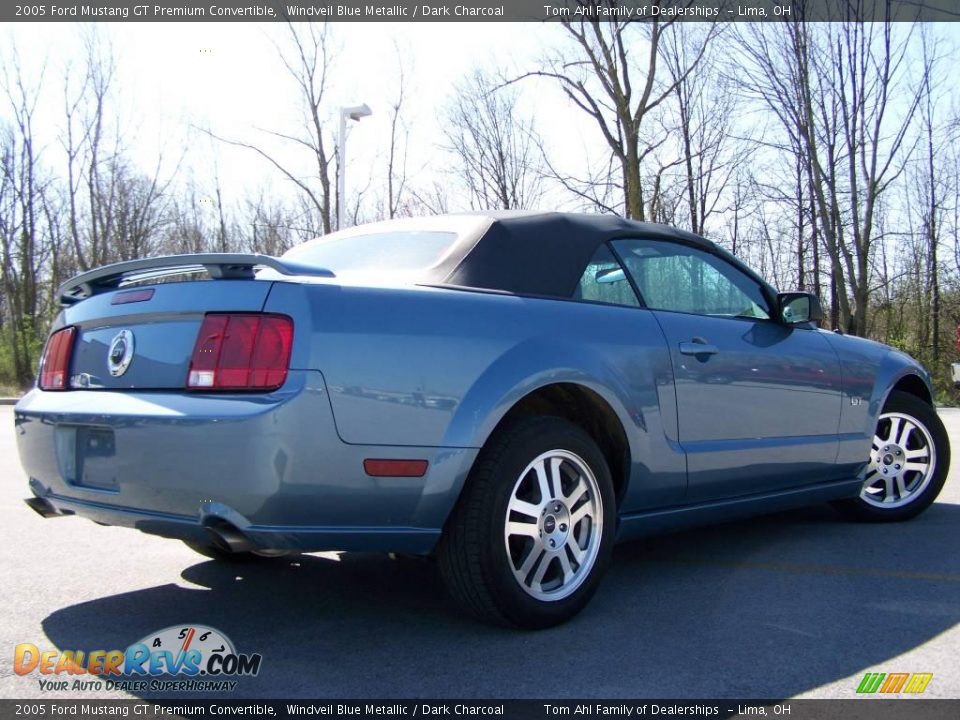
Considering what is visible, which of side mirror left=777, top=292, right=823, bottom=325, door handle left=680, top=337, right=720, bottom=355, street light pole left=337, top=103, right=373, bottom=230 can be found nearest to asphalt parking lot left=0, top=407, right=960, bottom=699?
door handle left=680, top=337, right=720, bottom=355

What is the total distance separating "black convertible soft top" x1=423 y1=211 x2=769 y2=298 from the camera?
3.35m

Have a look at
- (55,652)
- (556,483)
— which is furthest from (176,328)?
(556,483)

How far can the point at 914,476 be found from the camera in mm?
5293

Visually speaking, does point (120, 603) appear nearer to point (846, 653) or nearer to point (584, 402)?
point (584, 402)

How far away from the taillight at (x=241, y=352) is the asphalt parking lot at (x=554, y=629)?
36.0 inches

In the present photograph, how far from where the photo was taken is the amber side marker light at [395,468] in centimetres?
282

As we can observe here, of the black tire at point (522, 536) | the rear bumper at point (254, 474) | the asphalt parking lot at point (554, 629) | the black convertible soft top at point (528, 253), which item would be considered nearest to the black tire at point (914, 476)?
the asphalt parking lot at point (554, 629)

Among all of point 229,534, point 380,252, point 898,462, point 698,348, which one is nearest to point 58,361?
point 229,534

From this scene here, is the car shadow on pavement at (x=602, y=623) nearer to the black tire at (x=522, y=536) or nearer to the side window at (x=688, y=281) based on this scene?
the black tire at (x=522, y=536)

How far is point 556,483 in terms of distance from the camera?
329cm

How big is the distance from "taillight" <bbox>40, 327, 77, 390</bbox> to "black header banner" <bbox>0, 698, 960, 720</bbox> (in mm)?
1242

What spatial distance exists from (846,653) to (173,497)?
2.25 m

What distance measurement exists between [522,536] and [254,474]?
103cm

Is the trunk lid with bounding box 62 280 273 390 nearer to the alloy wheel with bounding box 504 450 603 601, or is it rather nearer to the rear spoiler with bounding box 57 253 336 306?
the rear spoiler with bounding box 57 253 336 306
